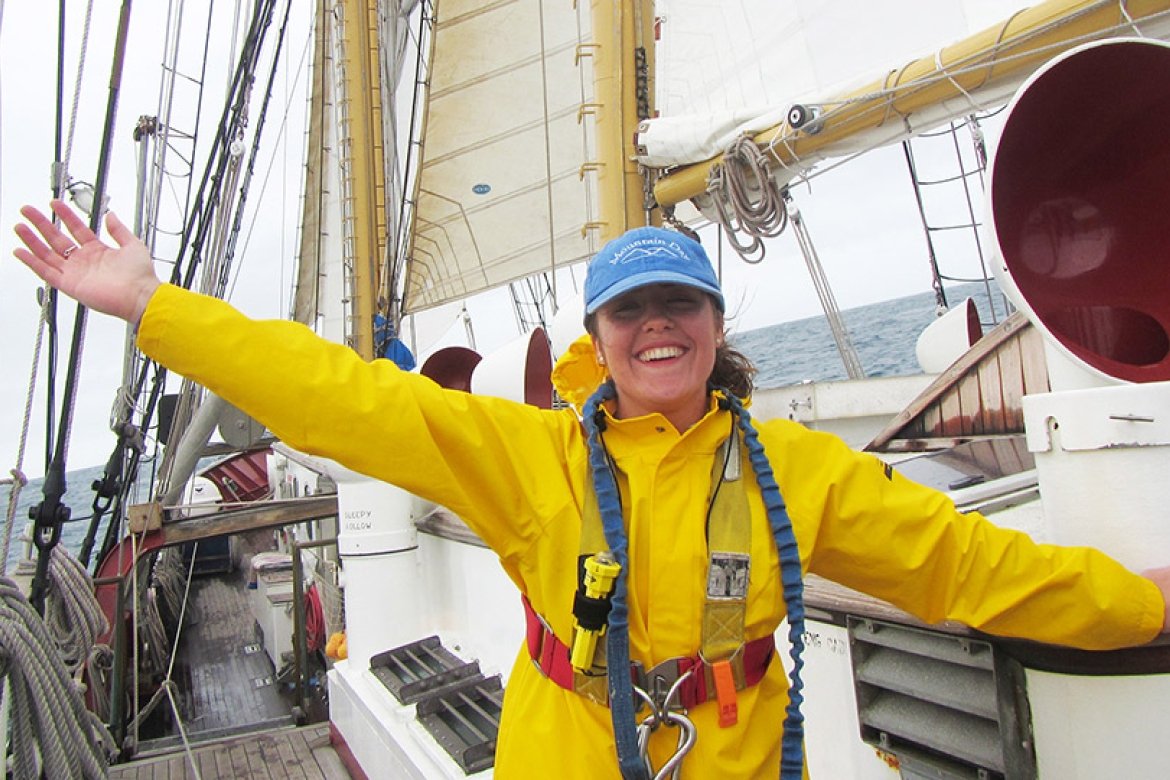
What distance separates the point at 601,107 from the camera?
5.16 meters

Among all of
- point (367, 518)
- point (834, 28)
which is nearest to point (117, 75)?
point (367, 518)

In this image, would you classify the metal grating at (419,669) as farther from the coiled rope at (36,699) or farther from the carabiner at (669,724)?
the carabiner at (669,724)

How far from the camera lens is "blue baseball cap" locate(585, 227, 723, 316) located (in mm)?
1387

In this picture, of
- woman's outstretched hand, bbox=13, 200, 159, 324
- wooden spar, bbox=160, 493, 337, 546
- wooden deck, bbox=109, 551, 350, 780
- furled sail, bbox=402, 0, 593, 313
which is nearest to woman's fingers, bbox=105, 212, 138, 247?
woman's outstretched hand, bbox=13, 200, 159, 324

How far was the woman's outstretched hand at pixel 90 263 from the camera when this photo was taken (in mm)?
1319

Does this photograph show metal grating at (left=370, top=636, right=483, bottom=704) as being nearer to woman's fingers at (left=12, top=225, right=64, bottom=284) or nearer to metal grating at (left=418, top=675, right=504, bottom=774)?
metal grating at (left=418, top=675, right=504, bottom=774)

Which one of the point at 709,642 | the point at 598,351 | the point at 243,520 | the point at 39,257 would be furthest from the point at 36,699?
→ the point at 709,642

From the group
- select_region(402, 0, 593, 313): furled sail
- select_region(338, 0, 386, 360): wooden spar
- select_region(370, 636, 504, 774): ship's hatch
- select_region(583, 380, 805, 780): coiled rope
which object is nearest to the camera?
select_region(583, 380, 805, 780): coiled rope

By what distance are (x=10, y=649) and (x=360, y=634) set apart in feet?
5.76

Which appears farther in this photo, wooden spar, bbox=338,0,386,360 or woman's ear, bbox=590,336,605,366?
wooden spar, bbox=338,0,386,360

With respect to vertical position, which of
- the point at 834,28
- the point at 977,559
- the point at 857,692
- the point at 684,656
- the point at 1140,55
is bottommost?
the point at 857,692

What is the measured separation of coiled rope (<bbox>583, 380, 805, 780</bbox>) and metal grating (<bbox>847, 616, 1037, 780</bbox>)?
520mm

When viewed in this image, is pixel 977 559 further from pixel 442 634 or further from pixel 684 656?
pixel 442 634

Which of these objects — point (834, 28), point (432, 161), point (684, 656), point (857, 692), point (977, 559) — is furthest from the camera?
point (432, 161)
